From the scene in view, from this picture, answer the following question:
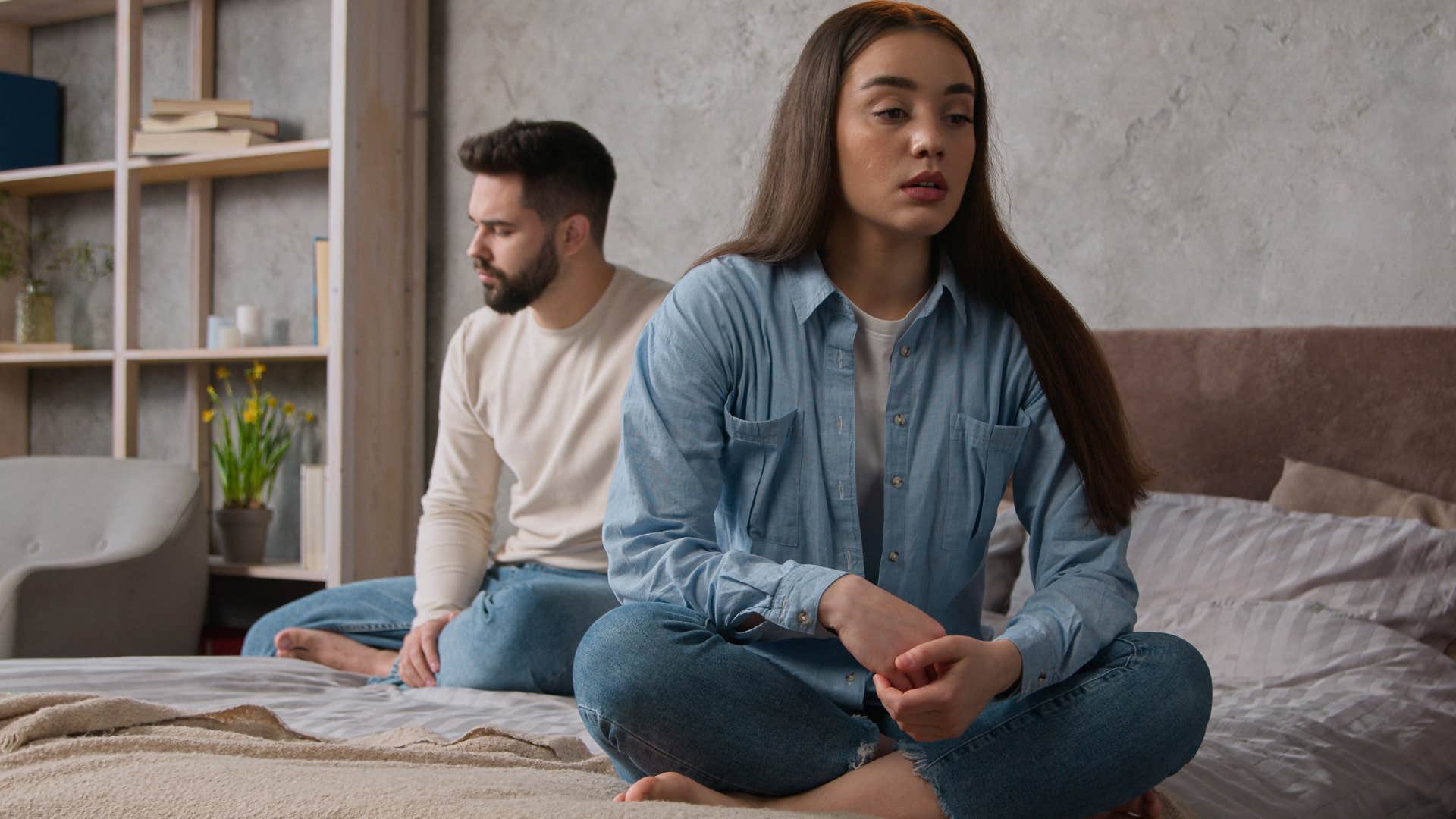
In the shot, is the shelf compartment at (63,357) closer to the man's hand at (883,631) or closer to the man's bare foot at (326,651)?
the man's bare foot at (326,651)

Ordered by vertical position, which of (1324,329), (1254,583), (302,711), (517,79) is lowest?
(302,711)

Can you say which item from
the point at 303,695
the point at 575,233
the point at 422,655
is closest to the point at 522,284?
the point at 575,233

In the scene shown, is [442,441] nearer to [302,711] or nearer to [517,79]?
[302,711]

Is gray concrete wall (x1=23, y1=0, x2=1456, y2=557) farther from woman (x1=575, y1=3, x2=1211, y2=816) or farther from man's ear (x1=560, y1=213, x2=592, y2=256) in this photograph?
woman (x1=575, y1=3, x2=1211, y2=816)

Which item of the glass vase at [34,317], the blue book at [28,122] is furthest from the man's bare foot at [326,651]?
the blue book at [28,122]

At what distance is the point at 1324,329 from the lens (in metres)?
2.46

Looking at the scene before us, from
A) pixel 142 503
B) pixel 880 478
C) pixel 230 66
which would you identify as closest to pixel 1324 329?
pixel 880 478

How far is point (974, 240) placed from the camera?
158cm

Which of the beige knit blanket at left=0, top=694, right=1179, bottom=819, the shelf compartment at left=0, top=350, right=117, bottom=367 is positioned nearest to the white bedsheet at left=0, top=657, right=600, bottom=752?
the beige knit blanket at left=0, top=694, right=1179, bottom=819

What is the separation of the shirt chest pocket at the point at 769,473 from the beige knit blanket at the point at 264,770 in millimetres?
310

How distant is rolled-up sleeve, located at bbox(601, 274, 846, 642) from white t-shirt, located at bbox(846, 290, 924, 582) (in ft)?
0.43

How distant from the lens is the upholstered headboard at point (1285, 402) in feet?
7.73

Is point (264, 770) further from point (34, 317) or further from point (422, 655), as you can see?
point (34, 317)

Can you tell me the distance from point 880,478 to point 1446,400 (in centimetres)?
141
